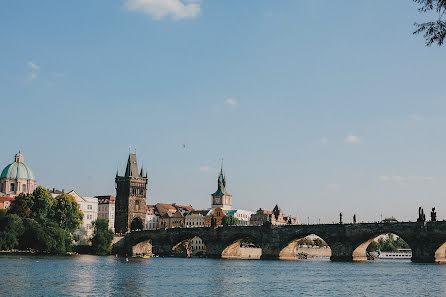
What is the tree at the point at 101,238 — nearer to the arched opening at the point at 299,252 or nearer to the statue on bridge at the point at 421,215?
the arched opening at the point at 299,252

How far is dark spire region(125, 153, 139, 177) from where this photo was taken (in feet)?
571

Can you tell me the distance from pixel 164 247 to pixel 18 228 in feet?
147

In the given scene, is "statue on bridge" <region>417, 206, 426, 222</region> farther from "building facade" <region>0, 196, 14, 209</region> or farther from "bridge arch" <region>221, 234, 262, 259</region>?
"building facade" <region>0, 196, 14, 209</region>

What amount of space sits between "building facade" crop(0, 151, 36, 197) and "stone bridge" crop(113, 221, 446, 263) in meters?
38.4

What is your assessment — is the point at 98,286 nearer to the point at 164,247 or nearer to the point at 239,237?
the point at 239,237

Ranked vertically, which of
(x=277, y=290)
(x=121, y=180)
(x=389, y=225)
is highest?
(x=121, y=180)

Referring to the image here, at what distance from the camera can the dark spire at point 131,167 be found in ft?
571

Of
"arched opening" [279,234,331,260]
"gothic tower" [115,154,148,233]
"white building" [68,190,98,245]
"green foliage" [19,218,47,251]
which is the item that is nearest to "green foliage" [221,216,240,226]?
"arched opening" [279,234,331,260]

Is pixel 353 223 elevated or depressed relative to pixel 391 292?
elevated

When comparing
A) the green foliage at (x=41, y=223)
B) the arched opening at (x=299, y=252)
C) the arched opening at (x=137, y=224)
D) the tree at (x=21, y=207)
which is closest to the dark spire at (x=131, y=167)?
the arched opening at (x=137, y=224)

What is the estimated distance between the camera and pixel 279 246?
118062 millimetres

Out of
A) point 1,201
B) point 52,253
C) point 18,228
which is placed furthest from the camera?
point 1,201

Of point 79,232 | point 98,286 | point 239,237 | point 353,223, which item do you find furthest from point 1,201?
point 98,286

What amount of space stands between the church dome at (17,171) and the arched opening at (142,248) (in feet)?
140
